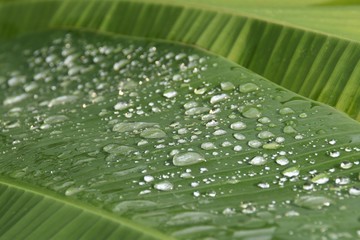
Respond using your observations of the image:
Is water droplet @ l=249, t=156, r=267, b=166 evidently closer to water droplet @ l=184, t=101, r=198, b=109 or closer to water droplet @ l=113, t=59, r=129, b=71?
water droplet @ l=184, t=101, r=198, b=109

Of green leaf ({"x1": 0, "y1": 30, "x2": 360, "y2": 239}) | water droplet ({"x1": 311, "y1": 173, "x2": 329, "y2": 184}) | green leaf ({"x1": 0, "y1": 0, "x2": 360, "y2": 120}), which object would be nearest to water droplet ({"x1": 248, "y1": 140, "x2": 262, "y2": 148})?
green leaf ({"x1": 0, "y1": 30, "x2": 360, "y2": 239})

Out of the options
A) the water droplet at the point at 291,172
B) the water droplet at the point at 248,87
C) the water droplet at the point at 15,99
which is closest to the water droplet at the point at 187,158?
the water droplet at the point at 291,172

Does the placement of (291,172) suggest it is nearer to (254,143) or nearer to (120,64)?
(254,143)

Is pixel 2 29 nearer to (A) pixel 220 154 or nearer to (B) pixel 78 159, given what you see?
(B) pixel 78 159

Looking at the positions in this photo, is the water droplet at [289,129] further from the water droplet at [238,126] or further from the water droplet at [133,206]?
the water droplet at [133,206]

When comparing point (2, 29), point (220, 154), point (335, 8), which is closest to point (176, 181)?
point (220, 154)

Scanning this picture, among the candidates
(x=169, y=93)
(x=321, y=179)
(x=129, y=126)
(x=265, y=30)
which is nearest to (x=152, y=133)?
(x=129, y=126)

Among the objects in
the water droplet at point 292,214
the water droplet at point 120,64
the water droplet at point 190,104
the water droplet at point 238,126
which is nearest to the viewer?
the water droplet at point 292,214
